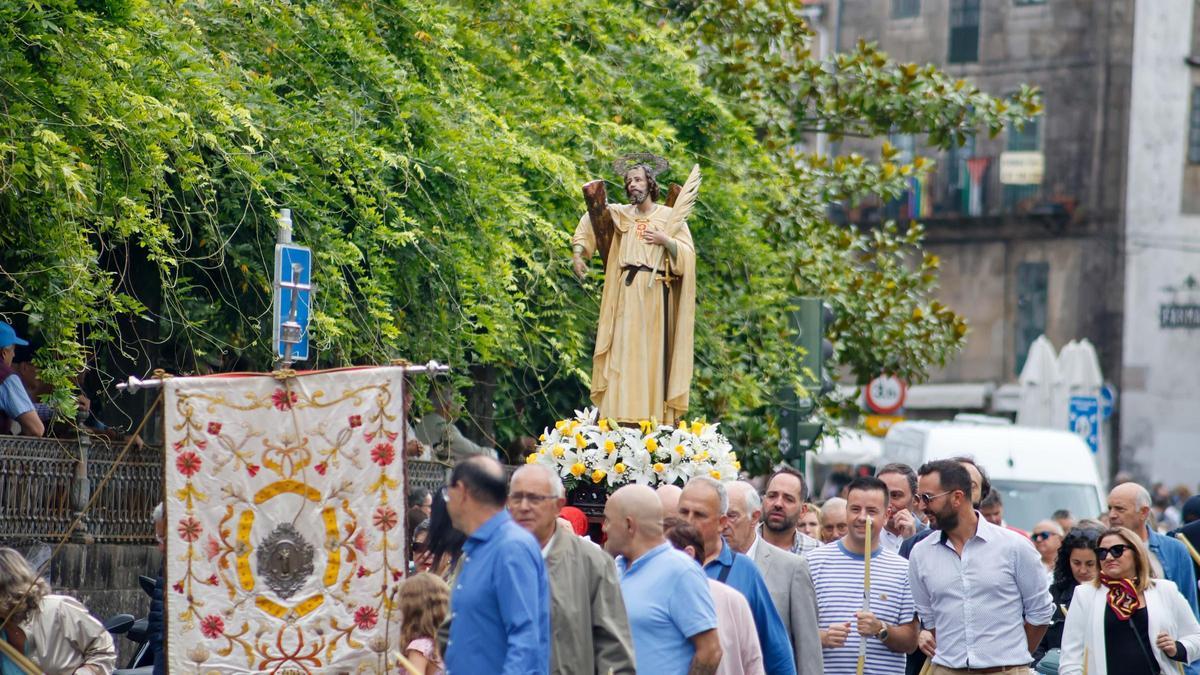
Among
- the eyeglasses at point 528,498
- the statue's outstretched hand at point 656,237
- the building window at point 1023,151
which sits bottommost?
the eyeglasses at point 528,498

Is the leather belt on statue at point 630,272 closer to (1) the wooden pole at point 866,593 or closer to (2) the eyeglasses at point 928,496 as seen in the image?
(1) the wooden pole at point 866,593

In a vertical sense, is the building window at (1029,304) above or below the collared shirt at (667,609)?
above

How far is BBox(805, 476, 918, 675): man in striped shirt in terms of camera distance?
433 inches

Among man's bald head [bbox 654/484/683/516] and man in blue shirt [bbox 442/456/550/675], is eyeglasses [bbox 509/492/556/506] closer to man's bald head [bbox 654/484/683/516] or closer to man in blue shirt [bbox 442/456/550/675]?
man in blue shirt [bbox 442/456/550/675]

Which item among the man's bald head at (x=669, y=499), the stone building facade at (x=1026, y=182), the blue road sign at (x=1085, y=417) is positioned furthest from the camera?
the stone building facade at (x=1026, y=182)

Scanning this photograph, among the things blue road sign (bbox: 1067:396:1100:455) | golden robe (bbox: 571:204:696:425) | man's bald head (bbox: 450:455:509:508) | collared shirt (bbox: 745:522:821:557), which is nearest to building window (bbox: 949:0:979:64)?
blue road sign (bbox: 1067:396:1100:455)

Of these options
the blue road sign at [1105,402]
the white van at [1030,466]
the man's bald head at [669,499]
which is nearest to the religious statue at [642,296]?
the man's bald head at [669,499]

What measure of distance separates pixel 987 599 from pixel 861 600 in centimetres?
69

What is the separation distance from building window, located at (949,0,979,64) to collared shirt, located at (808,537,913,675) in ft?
128

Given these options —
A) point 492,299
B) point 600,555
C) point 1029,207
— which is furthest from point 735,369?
point 1029,207

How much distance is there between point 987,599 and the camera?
1080cm

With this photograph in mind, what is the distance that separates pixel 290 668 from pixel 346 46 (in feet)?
21.9

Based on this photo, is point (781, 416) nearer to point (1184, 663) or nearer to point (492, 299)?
point (492, 299)

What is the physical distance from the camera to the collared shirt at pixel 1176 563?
13055 millimetres
